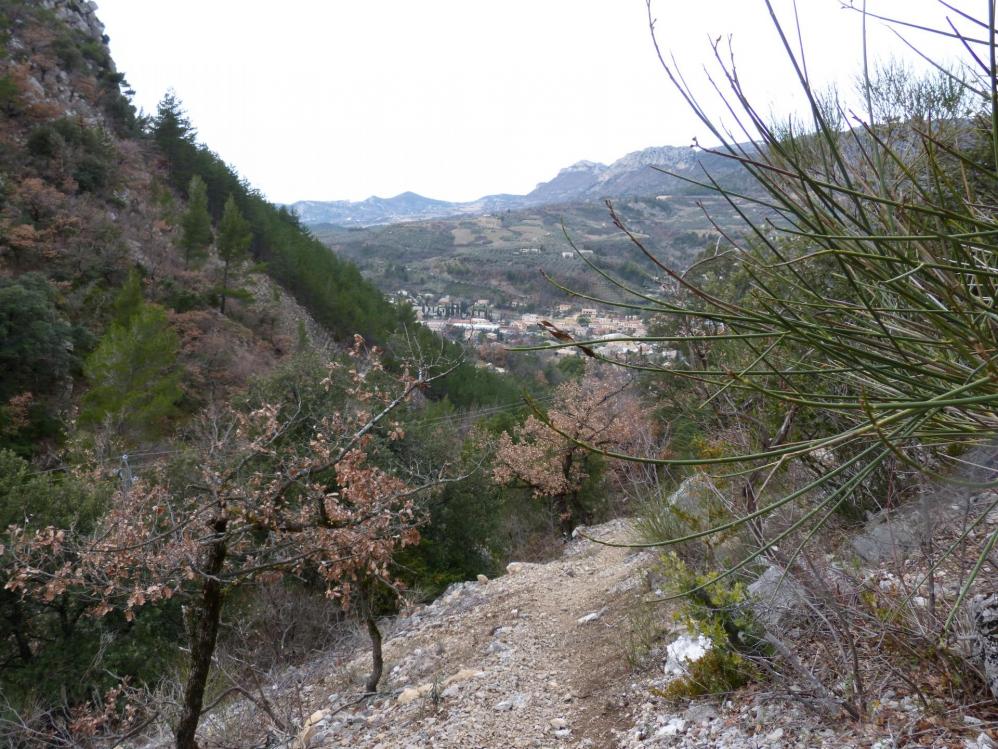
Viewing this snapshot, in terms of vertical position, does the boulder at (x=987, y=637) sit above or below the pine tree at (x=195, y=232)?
below

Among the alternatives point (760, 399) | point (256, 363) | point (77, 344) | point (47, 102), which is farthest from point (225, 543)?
point (47, 102)

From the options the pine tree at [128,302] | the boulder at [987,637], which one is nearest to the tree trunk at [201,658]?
the boulder at [987,637]

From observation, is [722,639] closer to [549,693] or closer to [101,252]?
[549,693]

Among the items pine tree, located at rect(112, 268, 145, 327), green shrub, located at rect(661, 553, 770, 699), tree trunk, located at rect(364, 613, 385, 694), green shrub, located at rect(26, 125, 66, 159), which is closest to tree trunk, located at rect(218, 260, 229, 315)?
pine tree, located at rect(112, 268, 145, 327)

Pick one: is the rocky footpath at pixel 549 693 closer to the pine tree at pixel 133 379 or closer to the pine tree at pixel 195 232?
the pine tree at pixel 133 379

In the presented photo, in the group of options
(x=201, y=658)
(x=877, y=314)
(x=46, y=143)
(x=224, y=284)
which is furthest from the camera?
(x=224, y=284)

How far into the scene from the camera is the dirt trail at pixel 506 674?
412 cm

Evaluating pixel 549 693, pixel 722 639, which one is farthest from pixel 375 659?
pixel 722 639

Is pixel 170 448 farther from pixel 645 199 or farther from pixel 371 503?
pixel 645 199

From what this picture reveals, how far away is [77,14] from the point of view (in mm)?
36250

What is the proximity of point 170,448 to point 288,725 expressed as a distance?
11630mm

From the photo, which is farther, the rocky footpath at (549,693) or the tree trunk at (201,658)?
the tree trunk at (201,658)

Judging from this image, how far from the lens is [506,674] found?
508cm

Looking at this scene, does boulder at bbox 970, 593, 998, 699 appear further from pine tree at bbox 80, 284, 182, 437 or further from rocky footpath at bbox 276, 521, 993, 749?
pine tree at bbox 80, 284, 182, 437
